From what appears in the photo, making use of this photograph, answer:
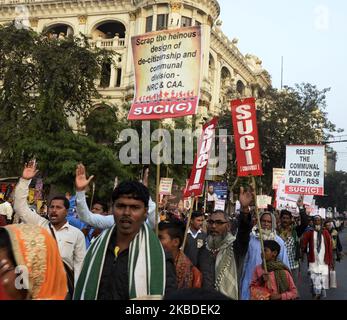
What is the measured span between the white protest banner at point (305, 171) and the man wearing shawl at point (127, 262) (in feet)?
26.4

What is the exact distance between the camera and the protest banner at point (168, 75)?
5.36 metres

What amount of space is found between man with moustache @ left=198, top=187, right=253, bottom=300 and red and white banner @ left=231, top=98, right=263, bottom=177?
2.31ft

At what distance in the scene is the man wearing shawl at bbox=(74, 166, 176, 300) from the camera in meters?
2.54

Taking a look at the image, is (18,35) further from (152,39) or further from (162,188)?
(152,39)

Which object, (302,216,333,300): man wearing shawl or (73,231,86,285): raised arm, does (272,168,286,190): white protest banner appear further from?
(73,231,86,285): raised arm

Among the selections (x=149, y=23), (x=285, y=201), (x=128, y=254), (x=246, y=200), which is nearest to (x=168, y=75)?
(x=246, y=200)

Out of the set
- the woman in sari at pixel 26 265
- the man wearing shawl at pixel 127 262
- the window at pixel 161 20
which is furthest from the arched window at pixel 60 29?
the woman in sari at pixel 26 265

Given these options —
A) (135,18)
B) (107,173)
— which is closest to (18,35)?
(107,173)

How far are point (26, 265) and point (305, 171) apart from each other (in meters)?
9.27

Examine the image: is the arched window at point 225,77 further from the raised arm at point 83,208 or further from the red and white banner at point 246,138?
the raised arm at point 83,208

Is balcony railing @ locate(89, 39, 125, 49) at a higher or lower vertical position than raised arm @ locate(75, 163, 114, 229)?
higher

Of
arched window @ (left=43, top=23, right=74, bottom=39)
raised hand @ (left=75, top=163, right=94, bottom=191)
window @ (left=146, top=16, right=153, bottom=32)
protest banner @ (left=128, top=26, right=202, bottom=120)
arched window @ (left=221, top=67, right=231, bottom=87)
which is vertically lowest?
raised hand @ (left=75, top=163, right=94, bottom=191)

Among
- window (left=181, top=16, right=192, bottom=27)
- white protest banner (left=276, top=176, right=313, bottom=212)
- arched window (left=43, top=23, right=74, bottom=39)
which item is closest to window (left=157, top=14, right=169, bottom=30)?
window (left=181, top=16, right=192, bottom=27)
